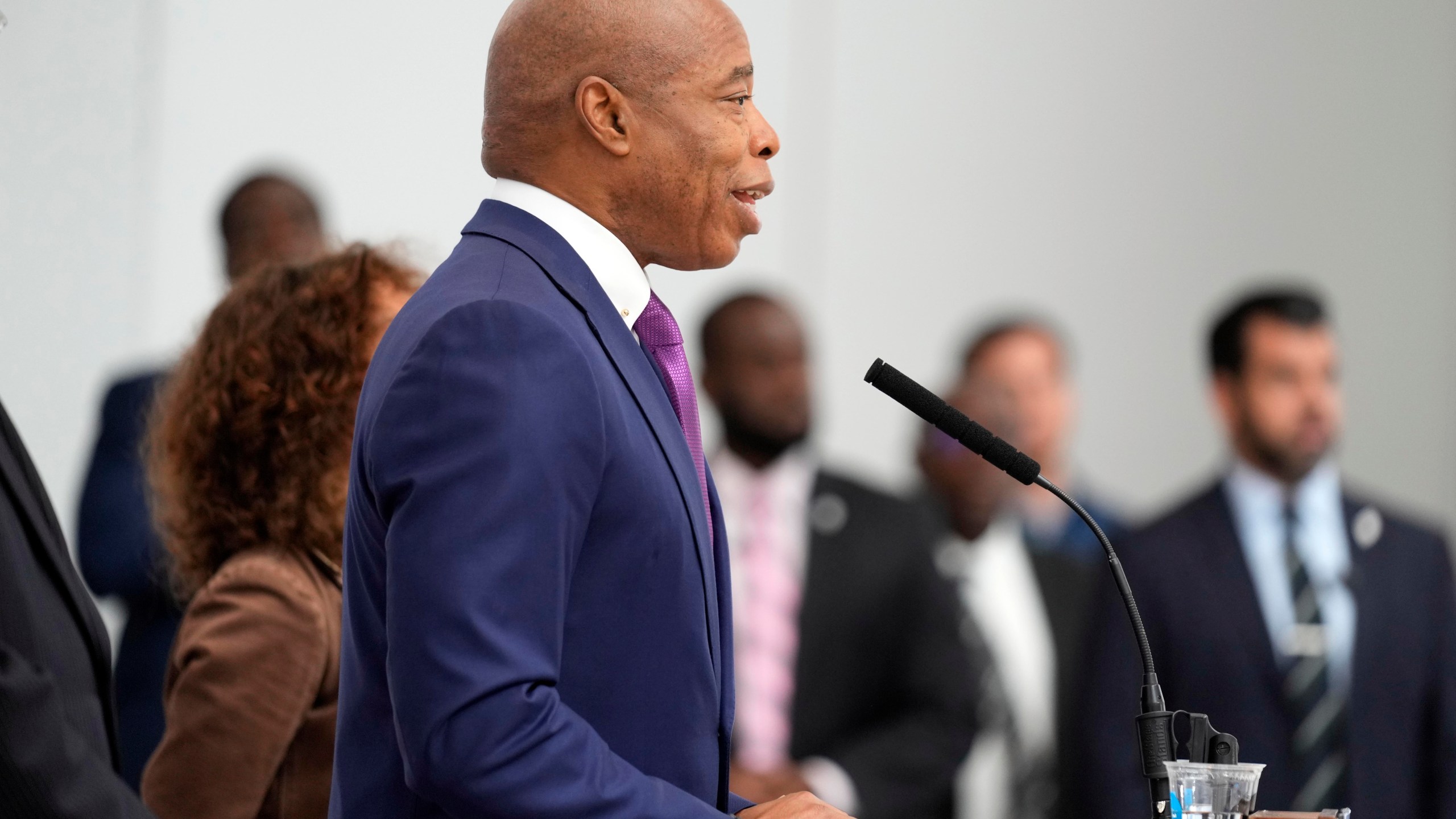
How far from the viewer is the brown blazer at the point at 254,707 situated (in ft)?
5.93

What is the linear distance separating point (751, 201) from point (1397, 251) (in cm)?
525

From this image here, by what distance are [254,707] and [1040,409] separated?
10.5 feet

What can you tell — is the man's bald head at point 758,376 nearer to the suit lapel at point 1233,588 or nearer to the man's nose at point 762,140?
the suit lapel at point 1233,588

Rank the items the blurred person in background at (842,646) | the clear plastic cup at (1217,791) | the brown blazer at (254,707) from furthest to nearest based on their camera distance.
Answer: the blurred person in background at (842,646), the brown blazer at (254,707), the clear plastic cup at (1217,791)

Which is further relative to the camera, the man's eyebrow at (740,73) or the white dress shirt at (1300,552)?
the white dress shirt at (1300,552)

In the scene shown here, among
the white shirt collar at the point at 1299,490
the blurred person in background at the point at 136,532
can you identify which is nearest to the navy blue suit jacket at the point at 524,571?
the blurred person in background at the point at 136,532

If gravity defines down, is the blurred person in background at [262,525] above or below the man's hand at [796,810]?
above

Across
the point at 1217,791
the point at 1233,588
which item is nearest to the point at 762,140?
the point at 1217,791

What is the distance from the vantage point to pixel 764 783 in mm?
3246

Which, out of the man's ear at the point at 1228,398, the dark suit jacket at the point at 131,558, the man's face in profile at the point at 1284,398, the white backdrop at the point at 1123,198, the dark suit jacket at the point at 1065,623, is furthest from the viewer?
the white backdrop at the point at 1123,198

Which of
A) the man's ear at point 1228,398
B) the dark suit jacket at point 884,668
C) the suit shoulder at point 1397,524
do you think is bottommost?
the dark suit jacket at point 884,668

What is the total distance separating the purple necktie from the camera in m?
1.58

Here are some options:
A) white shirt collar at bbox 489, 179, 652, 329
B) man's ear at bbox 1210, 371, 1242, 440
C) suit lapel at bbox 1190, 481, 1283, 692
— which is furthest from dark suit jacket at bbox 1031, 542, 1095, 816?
white shirt collar at bbox 489, 179, 652, 329

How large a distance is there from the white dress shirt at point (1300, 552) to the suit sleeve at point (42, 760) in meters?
2.56
